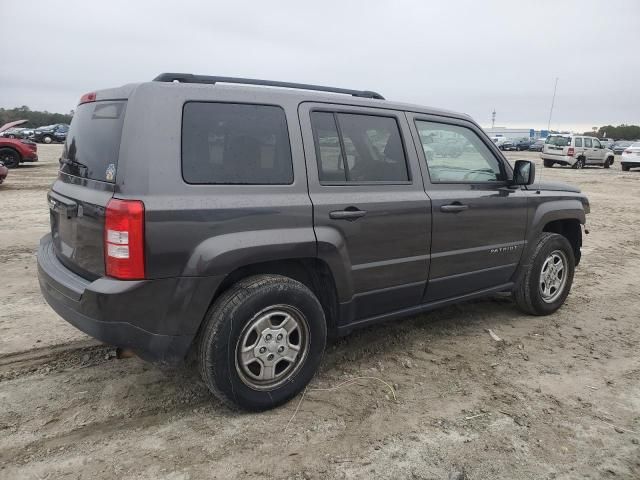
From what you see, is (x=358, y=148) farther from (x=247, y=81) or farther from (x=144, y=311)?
(x=144, y=311)

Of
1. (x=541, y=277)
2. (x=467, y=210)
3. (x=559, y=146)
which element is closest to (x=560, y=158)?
(x=559, y=146)

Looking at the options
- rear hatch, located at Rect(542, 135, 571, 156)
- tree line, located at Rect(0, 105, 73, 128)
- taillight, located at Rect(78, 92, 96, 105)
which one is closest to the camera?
taillight, located at Rect(78, 92, 96, 105)

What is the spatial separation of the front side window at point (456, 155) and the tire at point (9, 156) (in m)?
17.4

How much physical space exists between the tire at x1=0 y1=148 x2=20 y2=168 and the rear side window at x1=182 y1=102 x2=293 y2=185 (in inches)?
685

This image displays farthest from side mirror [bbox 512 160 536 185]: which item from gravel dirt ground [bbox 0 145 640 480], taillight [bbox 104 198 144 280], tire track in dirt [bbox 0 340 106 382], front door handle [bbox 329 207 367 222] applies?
tire track in dirt [bbox 0 340 106 382]

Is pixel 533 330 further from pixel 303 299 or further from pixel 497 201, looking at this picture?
pixel 303 299

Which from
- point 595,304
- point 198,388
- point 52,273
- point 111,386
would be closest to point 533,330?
point 595,304

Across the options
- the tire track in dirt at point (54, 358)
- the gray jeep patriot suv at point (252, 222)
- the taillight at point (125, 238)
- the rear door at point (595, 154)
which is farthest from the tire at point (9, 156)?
the rear door at point (595, 154)

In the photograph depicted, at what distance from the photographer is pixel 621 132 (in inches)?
3100

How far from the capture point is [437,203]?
3658 mm

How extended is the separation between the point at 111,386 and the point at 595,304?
455 centimetres

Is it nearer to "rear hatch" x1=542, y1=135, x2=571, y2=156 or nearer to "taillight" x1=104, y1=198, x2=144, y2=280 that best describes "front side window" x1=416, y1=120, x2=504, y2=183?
"taillight" x1=104, y1=198, x2=144, y2=280

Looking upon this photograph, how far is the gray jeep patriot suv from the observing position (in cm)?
260

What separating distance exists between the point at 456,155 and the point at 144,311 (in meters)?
2.60
